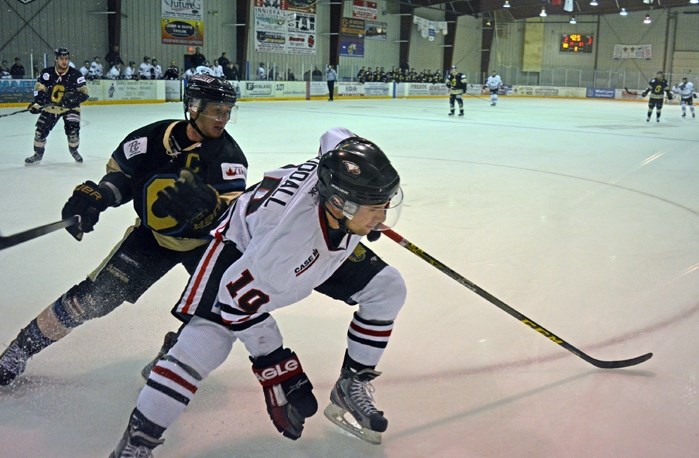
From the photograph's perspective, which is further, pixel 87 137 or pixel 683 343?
pixel 87 137

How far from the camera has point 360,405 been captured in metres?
2.01

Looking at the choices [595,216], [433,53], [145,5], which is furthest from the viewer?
[433,53]

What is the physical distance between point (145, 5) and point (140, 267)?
19823 mm

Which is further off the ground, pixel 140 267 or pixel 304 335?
pixel 140 267

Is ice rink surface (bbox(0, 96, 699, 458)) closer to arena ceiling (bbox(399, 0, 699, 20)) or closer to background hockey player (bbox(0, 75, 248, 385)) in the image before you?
background hockey player (bbox(0, 75, 248, 385))

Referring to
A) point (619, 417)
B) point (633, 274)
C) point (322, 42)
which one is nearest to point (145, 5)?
point (322, 42)

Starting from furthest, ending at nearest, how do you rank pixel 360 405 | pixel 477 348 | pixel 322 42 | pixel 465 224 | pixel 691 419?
pixel 322 42
pixel 465 224
pixel 477 348
pixel 691 419
pixel 360 405

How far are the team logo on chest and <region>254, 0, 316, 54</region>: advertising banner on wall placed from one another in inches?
899

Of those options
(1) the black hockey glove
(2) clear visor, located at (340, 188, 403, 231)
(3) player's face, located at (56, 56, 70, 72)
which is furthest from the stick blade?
(1) the black hockey glove

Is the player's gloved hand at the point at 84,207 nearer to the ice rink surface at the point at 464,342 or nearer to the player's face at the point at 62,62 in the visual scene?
the ice rink surface at the point at 464,342

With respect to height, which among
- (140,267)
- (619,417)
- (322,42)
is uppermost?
(322,42)

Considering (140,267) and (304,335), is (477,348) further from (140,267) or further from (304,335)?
(140,267)

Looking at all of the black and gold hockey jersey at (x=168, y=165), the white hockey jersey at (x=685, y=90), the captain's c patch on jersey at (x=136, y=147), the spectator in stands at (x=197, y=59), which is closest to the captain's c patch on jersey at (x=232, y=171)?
Result: the black and gold hockey jersey at (x=168, y=165)

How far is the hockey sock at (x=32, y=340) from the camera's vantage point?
2283 mm
